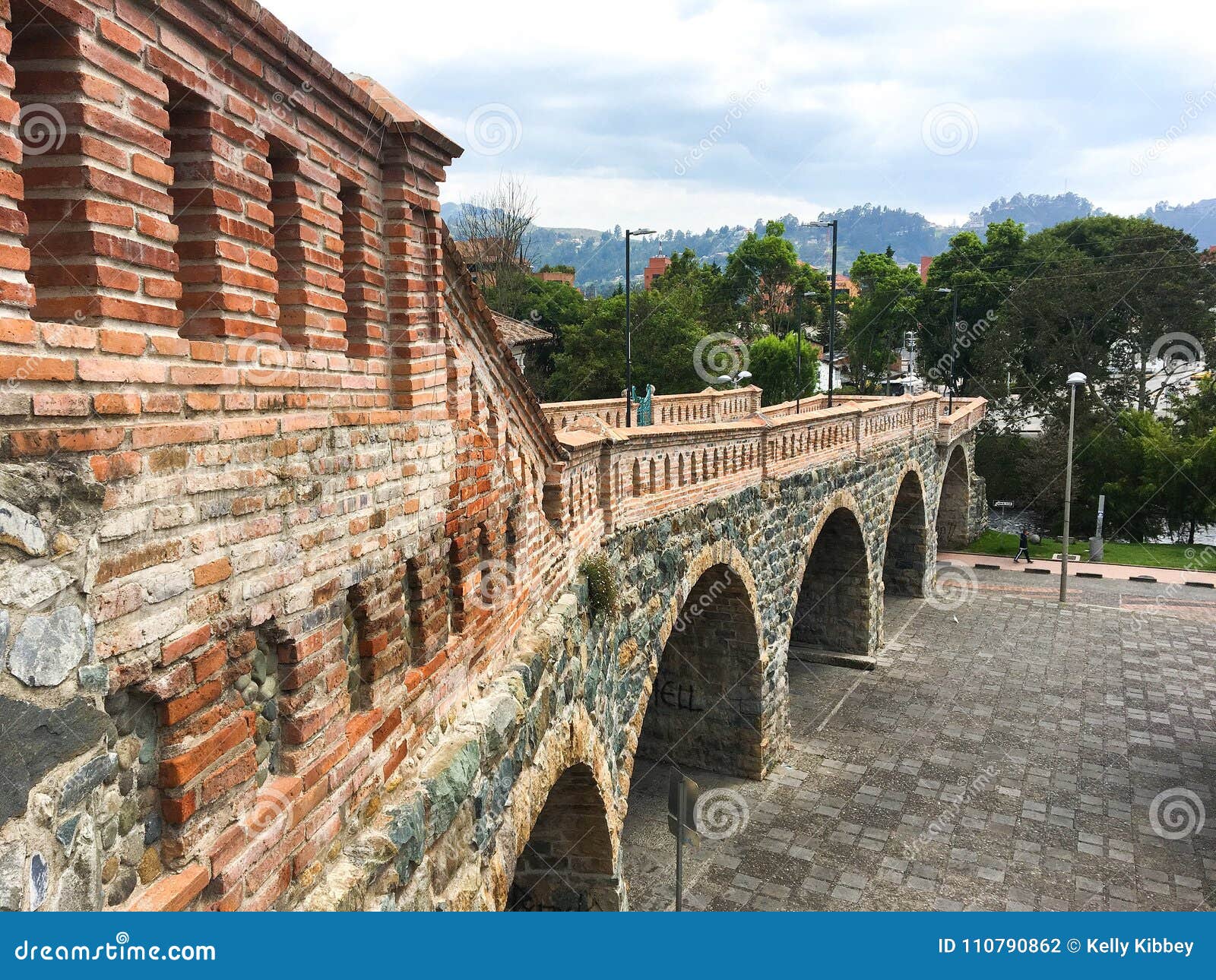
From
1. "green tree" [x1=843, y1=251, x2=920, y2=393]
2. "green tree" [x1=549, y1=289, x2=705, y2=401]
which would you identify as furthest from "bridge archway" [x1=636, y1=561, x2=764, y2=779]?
"green tree" [x1=843, y1=251, x2=920, y2=393]

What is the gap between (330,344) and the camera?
335cm

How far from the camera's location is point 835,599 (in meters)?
18.8

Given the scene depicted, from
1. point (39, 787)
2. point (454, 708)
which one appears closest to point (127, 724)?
point (39, 787)

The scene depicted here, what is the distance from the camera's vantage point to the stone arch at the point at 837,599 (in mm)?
17950

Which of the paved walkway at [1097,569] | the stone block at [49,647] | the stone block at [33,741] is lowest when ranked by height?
the paved walkway at [1097,569]

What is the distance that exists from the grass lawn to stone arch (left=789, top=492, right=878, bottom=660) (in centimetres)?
1356

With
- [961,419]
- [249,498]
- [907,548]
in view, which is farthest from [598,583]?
[961,419]

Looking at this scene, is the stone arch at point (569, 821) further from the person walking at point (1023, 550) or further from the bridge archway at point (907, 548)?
the person walking at point (1023, 550)

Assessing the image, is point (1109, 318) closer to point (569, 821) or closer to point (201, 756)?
point (569, 821)

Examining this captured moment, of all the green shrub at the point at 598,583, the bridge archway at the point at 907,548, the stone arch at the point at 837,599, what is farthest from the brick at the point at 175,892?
the bridge archway at the point at 907,548

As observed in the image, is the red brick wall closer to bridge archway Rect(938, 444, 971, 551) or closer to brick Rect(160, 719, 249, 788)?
brick Rect(160, 719, 249, 788)

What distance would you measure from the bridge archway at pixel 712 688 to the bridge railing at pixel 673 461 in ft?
5.83

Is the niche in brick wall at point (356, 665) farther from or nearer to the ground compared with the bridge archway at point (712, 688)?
farther from the ground

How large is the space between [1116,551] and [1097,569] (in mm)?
3804
